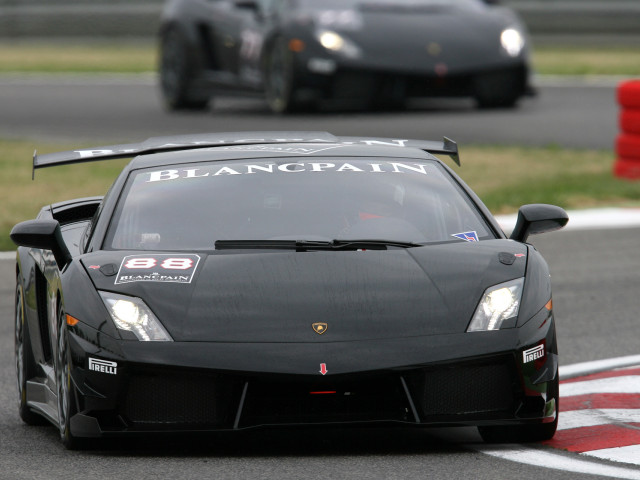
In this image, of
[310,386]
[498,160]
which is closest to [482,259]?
[310,386]

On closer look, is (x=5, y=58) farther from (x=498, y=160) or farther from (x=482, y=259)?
(x=482, y=259)

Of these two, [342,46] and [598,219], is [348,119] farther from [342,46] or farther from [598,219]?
[598,219]

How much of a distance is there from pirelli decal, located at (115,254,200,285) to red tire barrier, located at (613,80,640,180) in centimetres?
918

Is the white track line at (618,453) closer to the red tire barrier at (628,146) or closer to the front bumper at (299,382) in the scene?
the front bumper at (299,382)

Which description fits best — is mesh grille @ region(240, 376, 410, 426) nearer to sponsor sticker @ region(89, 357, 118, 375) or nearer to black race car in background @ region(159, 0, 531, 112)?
sponsor sticker @ region(89, 357, 118, 375)

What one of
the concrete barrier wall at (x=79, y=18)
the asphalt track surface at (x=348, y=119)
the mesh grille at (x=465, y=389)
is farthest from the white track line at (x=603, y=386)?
the concrete barrier wall at (x=79, y=18)

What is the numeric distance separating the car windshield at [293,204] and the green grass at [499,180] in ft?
19.6

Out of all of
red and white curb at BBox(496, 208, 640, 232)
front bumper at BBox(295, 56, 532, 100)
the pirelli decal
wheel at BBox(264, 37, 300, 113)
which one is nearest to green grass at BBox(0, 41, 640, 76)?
front bumper at BBox(295, 56, 532, 100)

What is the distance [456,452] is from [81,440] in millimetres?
1291

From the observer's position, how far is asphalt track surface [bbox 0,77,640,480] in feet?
17.8

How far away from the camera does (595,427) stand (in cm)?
607

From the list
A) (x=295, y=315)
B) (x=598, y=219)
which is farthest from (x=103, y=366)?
(x=598, y=219)

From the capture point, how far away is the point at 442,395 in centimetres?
550

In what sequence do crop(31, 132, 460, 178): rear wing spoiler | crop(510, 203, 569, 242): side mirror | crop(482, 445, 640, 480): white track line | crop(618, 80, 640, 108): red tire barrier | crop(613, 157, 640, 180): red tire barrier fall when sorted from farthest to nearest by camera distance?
crop(613, 157, 640, 180): red tire barrier < crop(618, 80, 640, 108): red tire barrier < crop(31, 132, 460, 178): rear wing spoiler < crop(510, 203, 569, 242): side mirror < crop(482, 445, 640, 480): white track line
